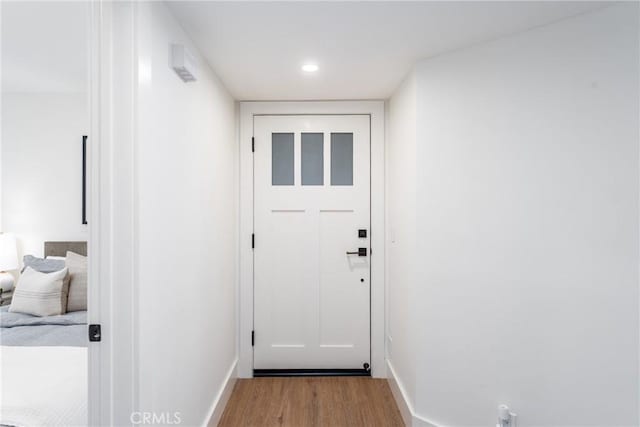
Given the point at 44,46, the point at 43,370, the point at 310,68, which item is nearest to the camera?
the point at 43,370

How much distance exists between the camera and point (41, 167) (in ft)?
9.27

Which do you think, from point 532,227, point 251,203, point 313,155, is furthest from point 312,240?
point 532,227

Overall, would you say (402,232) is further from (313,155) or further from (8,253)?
(8,253)

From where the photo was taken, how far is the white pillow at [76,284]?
2420 mm

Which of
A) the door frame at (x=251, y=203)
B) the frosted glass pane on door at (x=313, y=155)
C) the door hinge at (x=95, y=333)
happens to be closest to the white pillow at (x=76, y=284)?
the door frame at (x=251, y=203)

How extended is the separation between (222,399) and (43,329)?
1200mm

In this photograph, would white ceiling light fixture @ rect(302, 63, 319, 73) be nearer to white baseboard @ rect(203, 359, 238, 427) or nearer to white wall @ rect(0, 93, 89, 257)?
A: white wall @ rect(0, 93, 89, 257)

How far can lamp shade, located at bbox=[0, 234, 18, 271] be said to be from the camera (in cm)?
266

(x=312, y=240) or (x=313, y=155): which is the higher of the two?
(x=313, y=155)

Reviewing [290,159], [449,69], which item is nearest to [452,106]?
[449,69]

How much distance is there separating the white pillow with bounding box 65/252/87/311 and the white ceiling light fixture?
211 centimetres

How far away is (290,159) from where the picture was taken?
2994 millimetres

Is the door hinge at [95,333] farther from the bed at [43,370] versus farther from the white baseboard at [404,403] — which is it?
the white baseboard at [404,403]

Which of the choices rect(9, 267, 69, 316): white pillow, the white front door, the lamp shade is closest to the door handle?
the white front door
